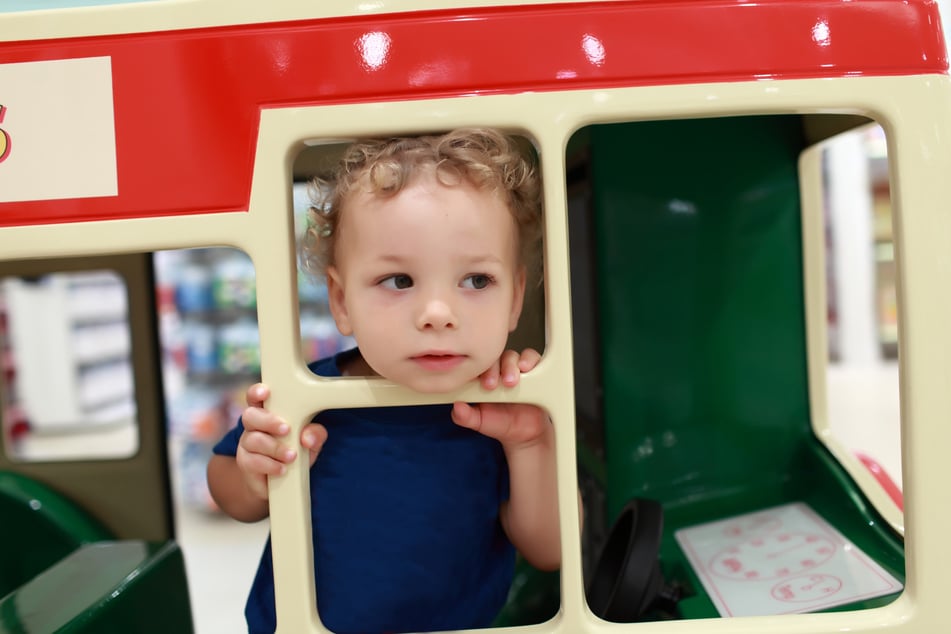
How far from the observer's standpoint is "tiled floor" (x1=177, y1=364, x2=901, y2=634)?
2979mm

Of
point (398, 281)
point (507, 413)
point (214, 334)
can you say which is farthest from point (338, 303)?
point (214, 334)

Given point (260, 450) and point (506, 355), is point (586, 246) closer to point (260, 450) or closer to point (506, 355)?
point (506, 355)

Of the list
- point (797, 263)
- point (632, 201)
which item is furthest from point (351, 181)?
point (797, 263)

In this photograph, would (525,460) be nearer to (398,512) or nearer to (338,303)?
(398,512)

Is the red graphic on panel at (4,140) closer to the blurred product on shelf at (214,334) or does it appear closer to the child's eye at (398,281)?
the child's eye at (398,281)

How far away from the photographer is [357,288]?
794 millimetres

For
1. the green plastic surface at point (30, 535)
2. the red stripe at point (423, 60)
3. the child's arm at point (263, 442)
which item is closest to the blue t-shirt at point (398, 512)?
the child's arm at point (263, 442)

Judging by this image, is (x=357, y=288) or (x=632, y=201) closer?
(x=357, y=288)

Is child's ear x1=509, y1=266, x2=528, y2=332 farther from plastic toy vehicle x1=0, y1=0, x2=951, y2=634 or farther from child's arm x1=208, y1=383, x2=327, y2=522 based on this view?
child's arm x1=208, y1=383, x2=327, y2=522

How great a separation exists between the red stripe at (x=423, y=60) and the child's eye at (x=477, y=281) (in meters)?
0.19

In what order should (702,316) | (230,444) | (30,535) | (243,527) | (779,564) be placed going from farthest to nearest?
(243,527) < (30,535) < (702,316) < (779,564) < (230,444)

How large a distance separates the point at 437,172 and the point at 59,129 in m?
0.40

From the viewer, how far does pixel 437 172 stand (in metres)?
0.78

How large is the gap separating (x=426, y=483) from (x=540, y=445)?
165 mm
